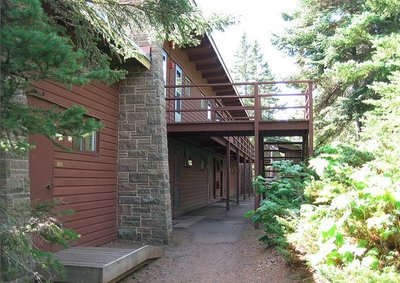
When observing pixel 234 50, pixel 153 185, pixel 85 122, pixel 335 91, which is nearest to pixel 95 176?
pixel 153 185

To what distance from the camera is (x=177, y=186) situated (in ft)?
47.4

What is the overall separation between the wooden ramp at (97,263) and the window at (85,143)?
201 cm

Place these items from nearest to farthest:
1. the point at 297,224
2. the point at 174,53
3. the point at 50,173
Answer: the point at 297,224 → the point at 50,173 → the point at 174,53

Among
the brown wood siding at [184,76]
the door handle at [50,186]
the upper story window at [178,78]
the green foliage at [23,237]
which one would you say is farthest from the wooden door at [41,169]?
the upper story window at [178,78]

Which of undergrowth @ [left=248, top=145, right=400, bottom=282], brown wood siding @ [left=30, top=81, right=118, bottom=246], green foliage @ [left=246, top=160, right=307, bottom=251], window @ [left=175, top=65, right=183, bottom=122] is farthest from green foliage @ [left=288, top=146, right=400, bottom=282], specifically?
window @ [left=175, top=65, right=183, bottom=122]

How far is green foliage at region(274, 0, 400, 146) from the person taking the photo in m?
12.2

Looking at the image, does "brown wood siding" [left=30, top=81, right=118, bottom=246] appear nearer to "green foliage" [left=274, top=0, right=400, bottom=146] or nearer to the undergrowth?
the undergrowth

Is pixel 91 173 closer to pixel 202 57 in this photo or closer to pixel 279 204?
pixel 279 204

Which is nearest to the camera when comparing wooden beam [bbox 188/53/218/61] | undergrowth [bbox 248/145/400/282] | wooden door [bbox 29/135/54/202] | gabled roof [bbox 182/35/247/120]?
undergrowth [bbox 248/145/400/282]

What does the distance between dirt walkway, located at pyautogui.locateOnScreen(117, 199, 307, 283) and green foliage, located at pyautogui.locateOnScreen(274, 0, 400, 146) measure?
18.0ft

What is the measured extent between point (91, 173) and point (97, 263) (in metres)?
2.93

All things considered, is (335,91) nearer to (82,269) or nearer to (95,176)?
(95,176)

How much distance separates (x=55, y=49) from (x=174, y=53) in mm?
10983

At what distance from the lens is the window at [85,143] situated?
296 inches
